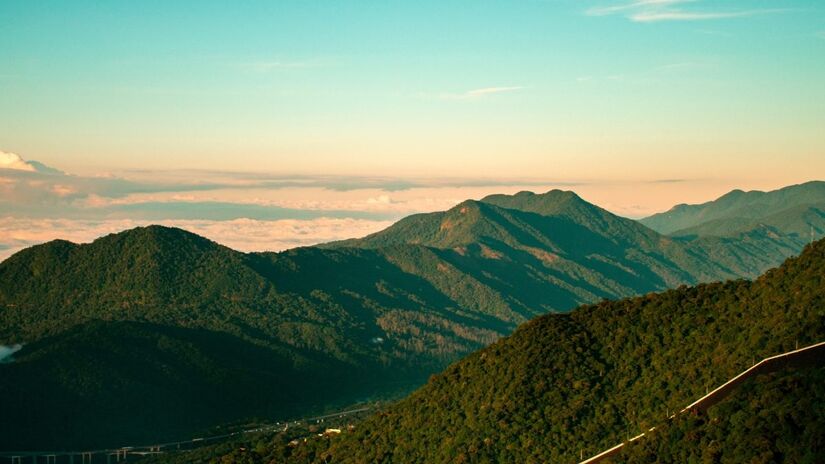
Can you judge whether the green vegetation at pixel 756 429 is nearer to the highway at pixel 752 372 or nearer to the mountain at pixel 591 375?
the highway at pixel 752 372

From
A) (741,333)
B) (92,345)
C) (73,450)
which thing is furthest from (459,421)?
(92,345)

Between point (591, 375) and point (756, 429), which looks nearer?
point (756, 429)

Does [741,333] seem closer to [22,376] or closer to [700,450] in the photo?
[700,450]

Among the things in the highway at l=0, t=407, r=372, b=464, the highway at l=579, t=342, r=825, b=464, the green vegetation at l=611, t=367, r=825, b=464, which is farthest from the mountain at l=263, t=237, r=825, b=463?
the highway at l=0, t=407, r=372, b=464

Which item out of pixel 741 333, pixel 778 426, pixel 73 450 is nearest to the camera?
pixel 778 426

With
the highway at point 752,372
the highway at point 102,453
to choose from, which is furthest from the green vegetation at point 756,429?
the highway at point 102,453

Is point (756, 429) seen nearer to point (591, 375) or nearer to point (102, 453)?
point (591, 375)

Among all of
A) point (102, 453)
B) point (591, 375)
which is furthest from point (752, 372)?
point (102, 453)
